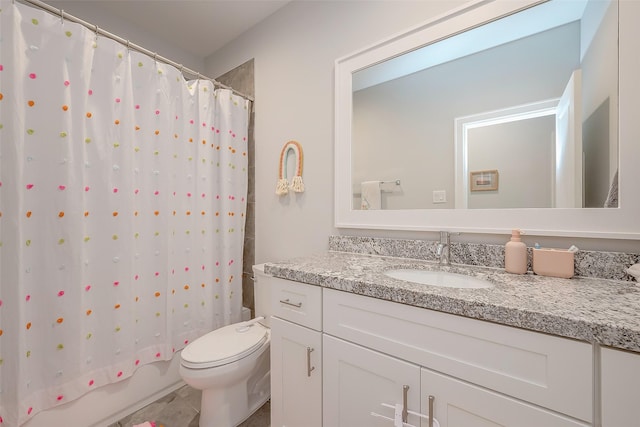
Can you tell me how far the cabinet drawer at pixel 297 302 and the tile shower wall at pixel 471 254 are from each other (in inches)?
19.6

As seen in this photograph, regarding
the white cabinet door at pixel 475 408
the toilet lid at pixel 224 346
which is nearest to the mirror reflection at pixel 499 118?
the white cabinet door at pixel 475 408

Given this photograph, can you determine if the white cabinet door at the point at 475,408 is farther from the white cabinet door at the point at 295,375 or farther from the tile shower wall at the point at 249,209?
the tile shower wall at the point at 249,209

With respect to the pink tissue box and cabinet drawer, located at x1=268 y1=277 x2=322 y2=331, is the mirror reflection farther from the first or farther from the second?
cabinet drawer, located at x1=268 y1=277 x2=322 y2=331

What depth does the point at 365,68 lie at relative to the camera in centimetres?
143

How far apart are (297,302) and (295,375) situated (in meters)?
0.30

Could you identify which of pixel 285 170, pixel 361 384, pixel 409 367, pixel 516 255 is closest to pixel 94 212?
pixel 285 170

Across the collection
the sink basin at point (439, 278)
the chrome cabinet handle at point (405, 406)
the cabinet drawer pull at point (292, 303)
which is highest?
the sink basin at point (439, 278)

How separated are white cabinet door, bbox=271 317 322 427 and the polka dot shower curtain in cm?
83

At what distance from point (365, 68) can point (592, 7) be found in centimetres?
88

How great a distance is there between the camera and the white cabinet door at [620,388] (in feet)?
1.69

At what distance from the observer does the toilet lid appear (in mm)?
1209

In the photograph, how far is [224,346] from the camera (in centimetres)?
133

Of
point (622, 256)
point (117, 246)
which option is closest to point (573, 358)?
point (622, 256)

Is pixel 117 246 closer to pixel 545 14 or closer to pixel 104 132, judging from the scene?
pixel 104 132
